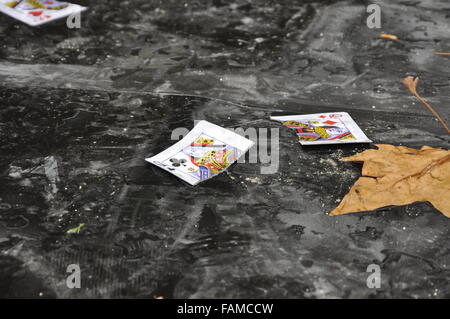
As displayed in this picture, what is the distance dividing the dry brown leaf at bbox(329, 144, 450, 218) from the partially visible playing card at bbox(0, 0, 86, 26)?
6.85ft

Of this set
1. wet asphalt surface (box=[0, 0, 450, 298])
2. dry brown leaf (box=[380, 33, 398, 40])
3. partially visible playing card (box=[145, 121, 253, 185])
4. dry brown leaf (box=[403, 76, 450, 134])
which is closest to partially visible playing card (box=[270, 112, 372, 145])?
wet asphalt surface (box=[0, 0, 450, 298])

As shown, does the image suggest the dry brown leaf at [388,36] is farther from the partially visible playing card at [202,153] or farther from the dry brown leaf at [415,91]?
the partially visible playing card at [202,153]

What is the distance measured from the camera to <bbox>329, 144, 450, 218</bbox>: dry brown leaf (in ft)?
5.91

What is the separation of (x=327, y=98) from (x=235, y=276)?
1217 mm

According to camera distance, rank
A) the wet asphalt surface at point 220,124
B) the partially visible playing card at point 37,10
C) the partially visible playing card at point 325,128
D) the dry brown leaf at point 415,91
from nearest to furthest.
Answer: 1. the wet asphalt surface at point 220,124
2. the partially visible playing card at point 325,128
3. the dry brown leaf at point 415,91
4. the partially visible playing card at point 37,10

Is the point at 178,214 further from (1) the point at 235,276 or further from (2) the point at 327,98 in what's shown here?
(2) the point at 327,98

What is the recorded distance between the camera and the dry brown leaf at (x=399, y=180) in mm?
1802

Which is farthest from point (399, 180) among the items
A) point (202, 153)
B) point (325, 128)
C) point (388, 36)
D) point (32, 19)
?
point (32, 19)

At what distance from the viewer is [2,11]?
126 inches

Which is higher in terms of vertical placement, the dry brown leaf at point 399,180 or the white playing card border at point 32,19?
the white playing card border at point 32,19

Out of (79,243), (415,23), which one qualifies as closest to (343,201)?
(79,243)

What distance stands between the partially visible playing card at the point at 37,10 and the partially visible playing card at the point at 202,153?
1512 mm

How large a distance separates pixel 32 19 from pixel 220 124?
1.59m

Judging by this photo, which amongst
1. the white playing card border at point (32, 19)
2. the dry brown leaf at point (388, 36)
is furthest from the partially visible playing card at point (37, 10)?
the dry brown leaf at point (388, 36)
